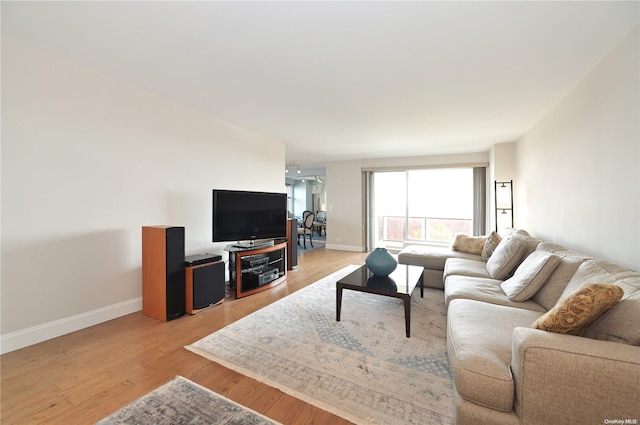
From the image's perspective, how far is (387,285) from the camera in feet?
8.46

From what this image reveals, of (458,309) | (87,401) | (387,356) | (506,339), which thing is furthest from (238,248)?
(506,339)

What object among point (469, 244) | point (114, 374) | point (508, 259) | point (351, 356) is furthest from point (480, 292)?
point (114, 374)

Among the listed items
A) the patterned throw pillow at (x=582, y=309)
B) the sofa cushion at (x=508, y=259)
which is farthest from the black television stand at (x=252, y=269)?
the patterned throw pillow at (x=582, y=309)

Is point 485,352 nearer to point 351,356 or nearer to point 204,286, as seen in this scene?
point 351,356

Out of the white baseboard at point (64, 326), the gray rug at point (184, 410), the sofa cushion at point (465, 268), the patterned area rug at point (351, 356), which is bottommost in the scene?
the gray rug at point (184, 410)

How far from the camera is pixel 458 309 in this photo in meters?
1.89

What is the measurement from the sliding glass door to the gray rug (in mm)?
5518

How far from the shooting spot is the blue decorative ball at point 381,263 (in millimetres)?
2820

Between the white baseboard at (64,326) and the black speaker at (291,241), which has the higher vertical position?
the black speaker at (291,241)

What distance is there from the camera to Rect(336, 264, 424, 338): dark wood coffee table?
234 centimetres

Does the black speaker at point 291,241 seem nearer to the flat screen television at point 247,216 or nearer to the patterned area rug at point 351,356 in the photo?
the flat screen television at point 247,216

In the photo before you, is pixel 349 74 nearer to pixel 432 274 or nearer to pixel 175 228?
pixel 175 228

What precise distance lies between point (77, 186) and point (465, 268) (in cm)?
415

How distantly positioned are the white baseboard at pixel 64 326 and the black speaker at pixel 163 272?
0.60 ft
